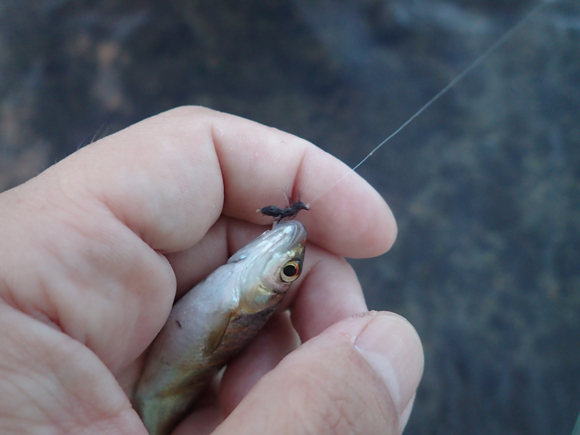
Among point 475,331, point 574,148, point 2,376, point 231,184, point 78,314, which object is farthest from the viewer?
point 574,148

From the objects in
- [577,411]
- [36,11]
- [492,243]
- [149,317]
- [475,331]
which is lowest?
[577,411]

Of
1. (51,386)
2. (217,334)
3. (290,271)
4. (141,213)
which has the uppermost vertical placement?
(141,213)

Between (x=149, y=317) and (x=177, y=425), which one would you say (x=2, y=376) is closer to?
(x=149, y=317)

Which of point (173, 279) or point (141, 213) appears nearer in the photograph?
point (141, 213)

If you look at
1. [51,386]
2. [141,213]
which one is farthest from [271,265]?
[51,386]

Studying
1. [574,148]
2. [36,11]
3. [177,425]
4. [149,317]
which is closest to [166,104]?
[36,11]

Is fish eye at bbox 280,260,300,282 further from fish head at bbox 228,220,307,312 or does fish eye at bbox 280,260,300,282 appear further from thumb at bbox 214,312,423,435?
thumb at bbox 214,312,423,435

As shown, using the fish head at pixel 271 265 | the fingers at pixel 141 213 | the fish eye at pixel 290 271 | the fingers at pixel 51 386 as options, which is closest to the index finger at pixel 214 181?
the fingers at pixel 141 213

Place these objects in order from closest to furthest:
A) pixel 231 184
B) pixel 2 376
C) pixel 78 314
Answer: pixel 2 376
pixel 78 314
pixel 231 184

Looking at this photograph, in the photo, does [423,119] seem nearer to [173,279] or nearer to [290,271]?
[290,271]
